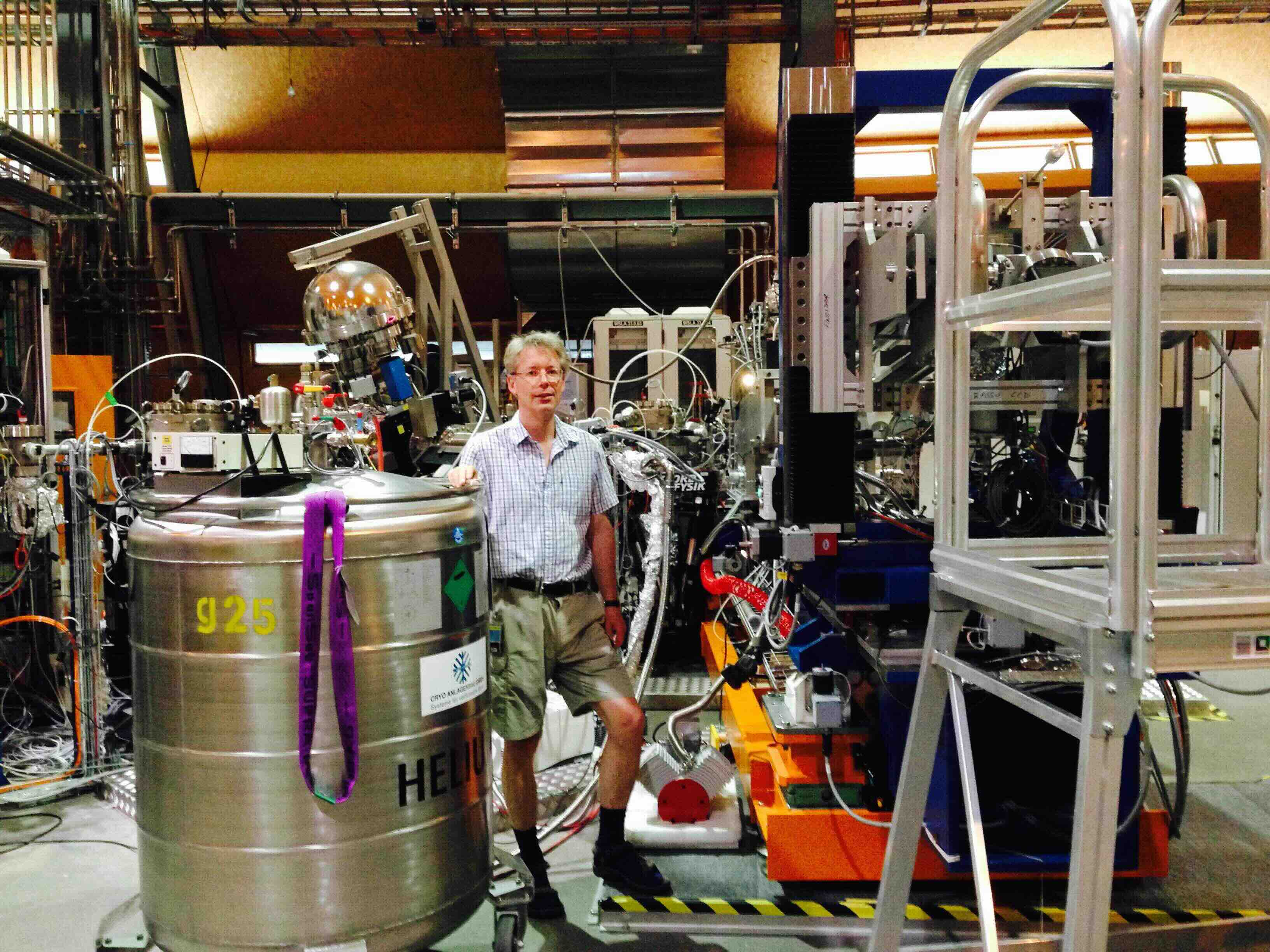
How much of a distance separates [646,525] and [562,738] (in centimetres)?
84

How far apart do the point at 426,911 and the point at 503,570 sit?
834 millimetres

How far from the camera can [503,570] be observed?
2.43 meters

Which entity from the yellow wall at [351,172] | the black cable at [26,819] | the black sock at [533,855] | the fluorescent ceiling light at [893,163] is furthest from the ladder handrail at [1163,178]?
the yellow wall at [351,172]

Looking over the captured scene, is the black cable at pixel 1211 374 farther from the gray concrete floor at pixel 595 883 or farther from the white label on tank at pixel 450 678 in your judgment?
the white label on tank at pixel 450 678

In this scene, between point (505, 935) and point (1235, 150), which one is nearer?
point (505, 935)

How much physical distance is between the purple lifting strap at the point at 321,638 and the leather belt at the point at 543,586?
25.6 inches

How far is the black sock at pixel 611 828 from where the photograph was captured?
99.7 inches

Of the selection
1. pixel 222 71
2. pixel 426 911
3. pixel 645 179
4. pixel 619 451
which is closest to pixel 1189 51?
pixel 645 179

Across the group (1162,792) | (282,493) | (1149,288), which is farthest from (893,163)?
(1149,288)

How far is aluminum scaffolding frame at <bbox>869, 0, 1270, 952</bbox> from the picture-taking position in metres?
1.11

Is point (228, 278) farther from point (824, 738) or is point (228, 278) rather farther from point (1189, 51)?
point (1189, 51)

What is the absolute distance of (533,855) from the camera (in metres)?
2.49

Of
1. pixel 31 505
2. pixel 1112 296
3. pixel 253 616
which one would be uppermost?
pixel 1112 296

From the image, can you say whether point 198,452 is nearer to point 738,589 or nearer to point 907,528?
point 738,589
